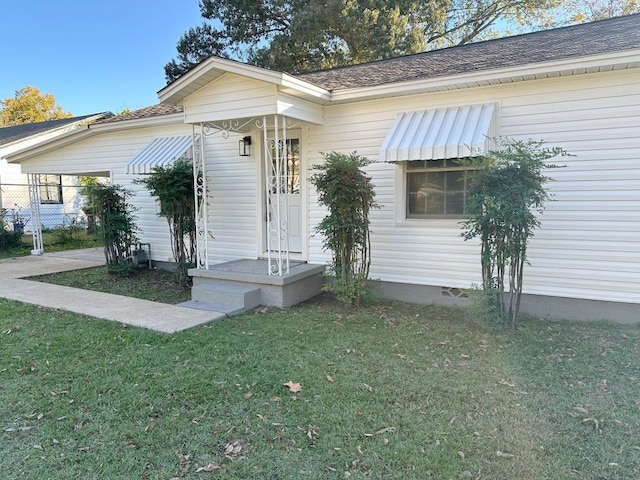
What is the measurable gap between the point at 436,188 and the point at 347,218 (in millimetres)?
1455

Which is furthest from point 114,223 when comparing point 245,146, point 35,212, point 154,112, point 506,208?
point 506,208

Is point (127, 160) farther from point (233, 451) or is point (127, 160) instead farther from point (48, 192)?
point (48, 192)

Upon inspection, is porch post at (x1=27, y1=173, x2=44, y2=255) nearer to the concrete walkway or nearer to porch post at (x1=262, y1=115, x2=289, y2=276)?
the concrete walkway

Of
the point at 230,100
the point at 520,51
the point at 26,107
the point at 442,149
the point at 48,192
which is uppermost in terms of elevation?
the point at 26,107

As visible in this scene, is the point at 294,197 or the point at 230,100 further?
the point at 294,197

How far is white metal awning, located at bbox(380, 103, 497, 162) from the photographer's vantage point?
4973 millimetres

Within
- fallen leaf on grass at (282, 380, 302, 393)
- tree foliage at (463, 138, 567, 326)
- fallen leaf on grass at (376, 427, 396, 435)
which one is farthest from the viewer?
tree foliage at (463, 138, 567, 326)

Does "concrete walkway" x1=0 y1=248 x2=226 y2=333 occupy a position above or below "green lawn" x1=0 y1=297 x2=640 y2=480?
above

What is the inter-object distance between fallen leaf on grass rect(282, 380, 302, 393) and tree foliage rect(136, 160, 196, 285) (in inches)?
175

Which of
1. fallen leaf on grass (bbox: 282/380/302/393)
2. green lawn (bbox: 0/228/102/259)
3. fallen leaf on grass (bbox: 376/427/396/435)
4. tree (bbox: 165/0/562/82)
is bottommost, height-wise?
fallen leaf on grass (bbox: 376/427/396/435)

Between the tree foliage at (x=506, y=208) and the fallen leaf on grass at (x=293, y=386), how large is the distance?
8.37 feet

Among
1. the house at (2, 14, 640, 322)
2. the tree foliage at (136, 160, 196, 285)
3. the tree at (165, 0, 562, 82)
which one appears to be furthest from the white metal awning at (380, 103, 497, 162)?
the tree at (165, 0, 562, 82)

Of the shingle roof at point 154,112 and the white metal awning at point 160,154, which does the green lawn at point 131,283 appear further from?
the shingle roof at point 154,112

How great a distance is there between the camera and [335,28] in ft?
50.6
